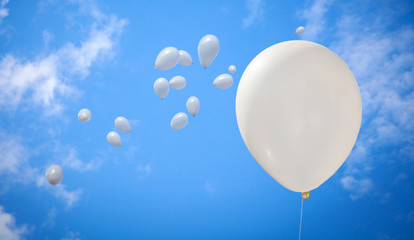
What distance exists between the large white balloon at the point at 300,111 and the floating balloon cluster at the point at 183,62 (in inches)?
40.1

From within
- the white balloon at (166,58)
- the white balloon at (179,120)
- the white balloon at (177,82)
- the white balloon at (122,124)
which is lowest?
the white balloon at (122,124)

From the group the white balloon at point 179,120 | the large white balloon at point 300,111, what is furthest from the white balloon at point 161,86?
the large white balloon at point 300,111

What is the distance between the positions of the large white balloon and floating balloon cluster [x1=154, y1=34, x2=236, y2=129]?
1.02 m

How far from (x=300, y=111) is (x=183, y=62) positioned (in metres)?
2.29

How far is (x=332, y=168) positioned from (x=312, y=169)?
235 mm

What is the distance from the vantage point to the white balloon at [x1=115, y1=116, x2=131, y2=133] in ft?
13.5

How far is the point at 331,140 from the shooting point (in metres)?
2.21

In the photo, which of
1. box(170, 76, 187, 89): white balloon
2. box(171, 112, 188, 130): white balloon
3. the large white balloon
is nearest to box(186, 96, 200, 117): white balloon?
box(171, 112, 188, 130): white balloon

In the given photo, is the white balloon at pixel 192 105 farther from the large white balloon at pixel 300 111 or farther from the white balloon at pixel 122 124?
the large white balloon at pixel 300 111

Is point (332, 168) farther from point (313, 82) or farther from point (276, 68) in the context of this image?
point (276, 68)

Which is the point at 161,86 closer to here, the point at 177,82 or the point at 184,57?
the point at 177,82

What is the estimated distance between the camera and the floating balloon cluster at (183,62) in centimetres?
331

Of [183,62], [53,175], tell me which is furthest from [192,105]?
[53,175]

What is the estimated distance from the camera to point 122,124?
4.14 m
